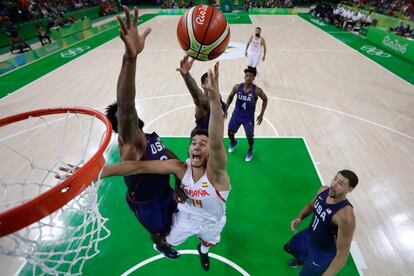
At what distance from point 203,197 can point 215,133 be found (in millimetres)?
796

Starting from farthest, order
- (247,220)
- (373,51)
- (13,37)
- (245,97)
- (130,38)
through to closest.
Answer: (13,37)
(373,51)
(245,97)
(247,220)
(130,38)

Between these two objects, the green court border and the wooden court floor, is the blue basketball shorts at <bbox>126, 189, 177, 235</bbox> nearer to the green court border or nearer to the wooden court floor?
the green court border

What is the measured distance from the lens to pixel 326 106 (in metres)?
A: 6.99

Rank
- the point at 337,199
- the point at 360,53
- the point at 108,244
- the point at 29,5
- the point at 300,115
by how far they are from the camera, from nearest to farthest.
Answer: the point at 337,199, the point at 108,244, the point at 300,115, the point at 360,53, the point at 29,5

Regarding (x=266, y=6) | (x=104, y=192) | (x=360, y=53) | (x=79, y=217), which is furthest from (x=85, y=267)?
(x=266, y=6)

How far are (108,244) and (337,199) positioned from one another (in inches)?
110

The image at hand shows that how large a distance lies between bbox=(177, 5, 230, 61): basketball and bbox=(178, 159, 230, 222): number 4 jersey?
1.33 metres

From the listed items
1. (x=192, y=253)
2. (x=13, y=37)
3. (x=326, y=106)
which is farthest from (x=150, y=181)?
(x=13, y=37)

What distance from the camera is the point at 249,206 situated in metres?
3.98

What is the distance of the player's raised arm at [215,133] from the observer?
1.70 m

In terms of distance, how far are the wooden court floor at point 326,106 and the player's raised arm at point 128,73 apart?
2840mm

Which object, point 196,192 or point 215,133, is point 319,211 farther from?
point 215,133

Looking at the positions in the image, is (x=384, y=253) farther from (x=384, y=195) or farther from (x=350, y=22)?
(x=350, y=22)

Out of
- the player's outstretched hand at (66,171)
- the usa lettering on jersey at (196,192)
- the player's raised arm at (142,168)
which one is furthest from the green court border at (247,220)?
the player's outstretched hand at (66,171)
